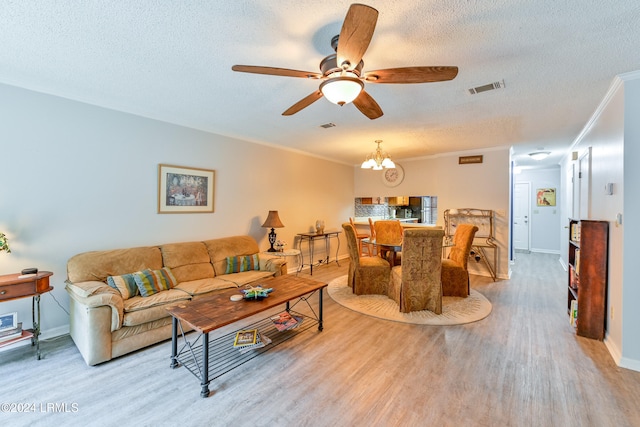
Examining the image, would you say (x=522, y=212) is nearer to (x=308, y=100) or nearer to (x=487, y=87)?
(x=487, y=87)

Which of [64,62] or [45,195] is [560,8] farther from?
[45,195]

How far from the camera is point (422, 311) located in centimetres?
337

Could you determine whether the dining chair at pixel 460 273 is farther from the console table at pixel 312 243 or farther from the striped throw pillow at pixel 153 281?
the striped throw pillow at pixel 153 281

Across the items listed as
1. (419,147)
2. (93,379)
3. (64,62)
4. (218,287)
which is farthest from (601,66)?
(93,379)

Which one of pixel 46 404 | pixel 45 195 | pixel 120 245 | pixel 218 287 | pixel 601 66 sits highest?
pixel 601 66

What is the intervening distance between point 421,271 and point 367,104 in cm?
209

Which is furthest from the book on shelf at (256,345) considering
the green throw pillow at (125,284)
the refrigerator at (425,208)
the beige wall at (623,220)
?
the refrigerator at (425,208)

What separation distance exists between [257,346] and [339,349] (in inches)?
29.5

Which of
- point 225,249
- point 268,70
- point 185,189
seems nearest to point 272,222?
point 225,249

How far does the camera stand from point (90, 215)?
117 inches

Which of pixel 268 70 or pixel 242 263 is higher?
pixel 268 70

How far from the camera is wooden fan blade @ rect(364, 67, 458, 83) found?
165cm

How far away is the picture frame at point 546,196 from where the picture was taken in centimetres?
722

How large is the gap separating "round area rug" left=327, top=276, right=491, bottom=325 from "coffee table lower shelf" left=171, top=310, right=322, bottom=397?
31.8 inches
